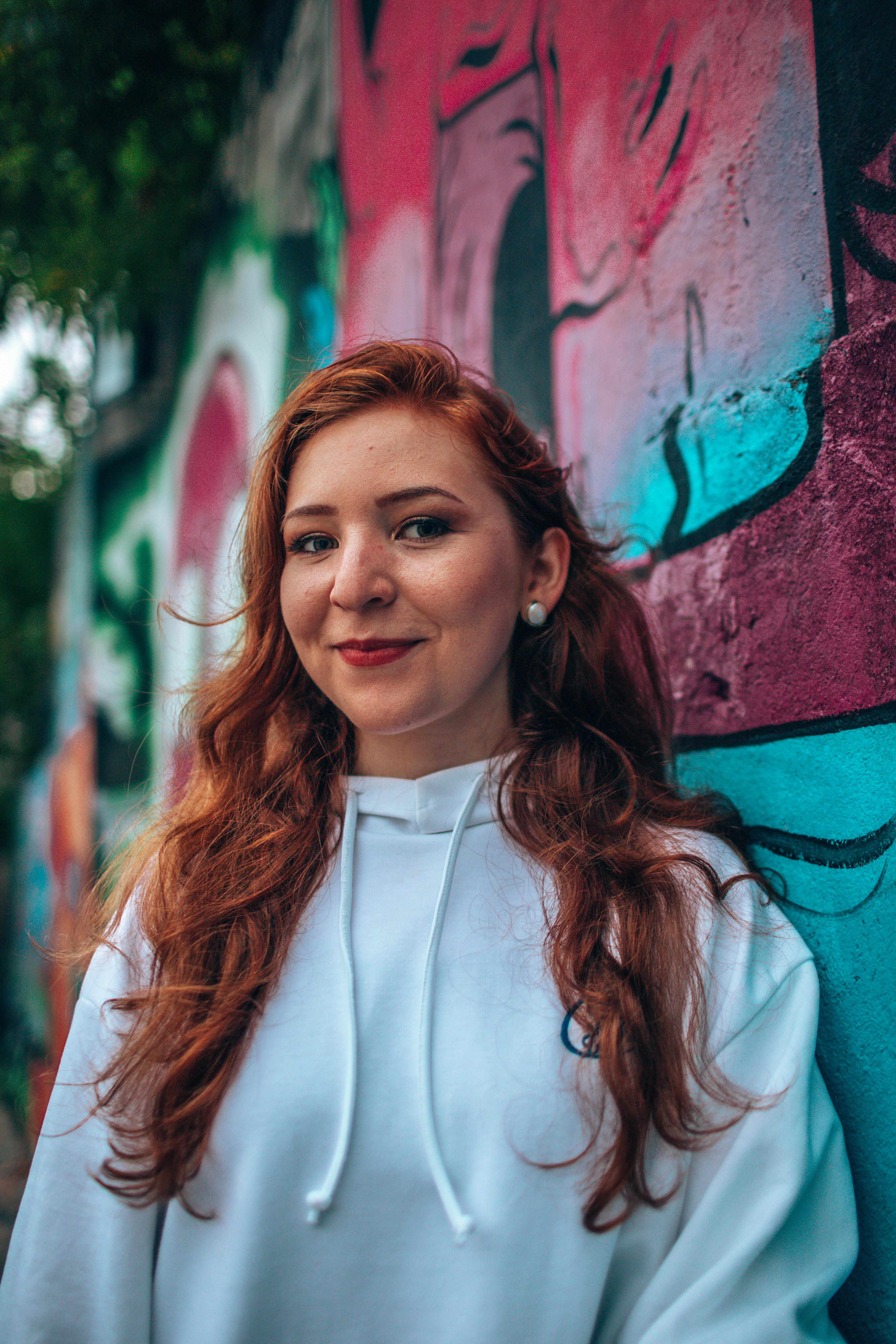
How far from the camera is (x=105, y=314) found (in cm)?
425

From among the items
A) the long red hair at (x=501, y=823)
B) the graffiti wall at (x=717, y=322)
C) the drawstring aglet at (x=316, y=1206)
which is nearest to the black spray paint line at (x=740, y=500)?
the graffiti wall at (x=717, y=322)

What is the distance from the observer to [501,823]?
57.2 inches

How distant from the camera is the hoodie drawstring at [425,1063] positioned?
3.78 ft

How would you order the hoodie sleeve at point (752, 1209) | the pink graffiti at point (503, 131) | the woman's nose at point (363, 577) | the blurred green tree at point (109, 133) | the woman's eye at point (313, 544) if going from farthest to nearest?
1. the blurred green tree at point (109, 133)
2. the pink graffiti at point (503, 131)
3. the woman's eye at point (313, 544)
4. the woman's nose at point (363, 577)
5. the hoodie sleeve at point (752, 1209)

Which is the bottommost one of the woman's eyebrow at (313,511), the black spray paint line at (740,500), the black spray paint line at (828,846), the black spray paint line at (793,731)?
the black spray paint line at (828,846)

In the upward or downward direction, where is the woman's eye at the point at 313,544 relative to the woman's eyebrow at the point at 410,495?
downward

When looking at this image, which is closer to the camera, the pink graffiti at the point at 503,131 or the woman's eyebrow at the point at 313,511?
the woman's eyebrow at the point at 313,511

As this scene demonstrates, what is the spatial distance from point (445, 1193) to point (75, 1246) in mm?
568

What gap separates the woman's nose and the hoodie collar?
329 millimetres

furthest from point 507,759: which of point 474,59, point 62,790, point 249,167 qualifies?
point 62,790

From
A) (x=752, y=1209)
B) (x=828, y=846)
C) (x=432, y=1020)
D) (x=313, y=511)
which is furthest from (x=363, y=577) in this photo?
(x=752, y=1209)

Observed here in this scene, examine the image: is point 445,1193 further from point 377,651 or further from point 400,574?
point 400,574

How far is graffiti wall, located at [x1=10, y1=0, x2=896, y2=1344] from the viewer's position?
1246 millimetres

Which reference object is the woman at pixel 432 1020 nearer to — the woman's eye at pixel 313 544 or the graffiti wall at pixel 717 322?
the woman's eye at pixel 313 544
